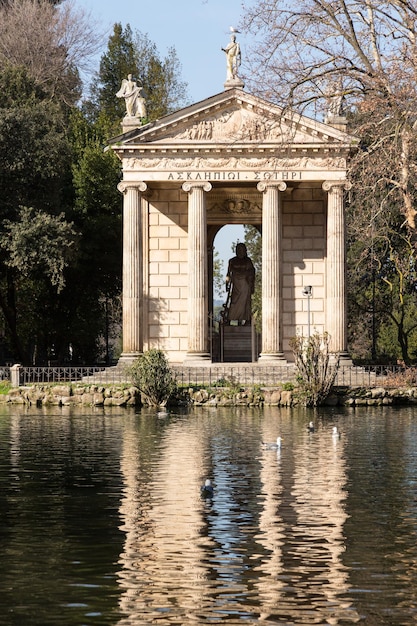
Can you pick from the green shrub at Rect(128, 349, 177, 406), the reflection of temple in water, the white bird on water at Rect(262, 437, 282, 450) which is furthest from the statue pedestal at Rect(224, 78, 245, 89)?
the white bird on water at Rect(262, 437, 282, 450)

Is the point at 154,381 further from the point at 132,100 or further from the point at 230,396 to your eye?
the point at 132,100

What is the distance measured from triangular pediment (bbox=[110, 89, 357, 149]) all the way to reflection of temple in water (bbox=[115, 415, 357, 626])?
2789 cm

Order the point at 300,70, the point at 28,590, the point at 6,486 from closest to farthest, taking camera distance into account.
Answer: the point at 28,590 → the point at 6,486 → the point at 300,70

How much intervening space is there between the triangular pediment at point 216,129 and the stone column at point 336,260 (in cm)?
246

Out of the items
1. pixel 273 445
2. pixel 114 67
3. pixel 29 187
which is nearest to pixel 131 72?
pixel 114 67

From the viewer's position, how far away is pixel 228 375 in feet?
173

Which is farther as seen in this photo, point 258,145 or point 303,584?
point 258,145

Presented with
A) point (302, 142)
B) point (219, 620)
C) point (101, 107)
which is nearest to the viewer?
point (219, 620)

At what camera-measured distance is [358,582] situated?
1493 centimetres

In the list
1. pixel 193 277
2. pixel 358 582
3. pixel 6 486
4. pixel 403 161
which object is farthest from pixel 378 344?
pixel 358 582

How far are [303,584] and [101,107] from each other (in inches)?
3318

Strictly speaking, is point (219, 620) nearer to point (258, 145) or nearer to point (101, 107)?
point (258, 145)

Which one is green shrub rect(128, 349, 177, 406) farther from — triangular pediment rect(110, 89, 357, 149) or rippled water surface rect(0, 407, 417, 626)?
triangular pediment rect(110, 89, 357, 149)

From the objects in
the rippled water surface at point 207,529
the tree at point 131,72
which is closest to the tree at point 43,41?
the tree at point 131,72
